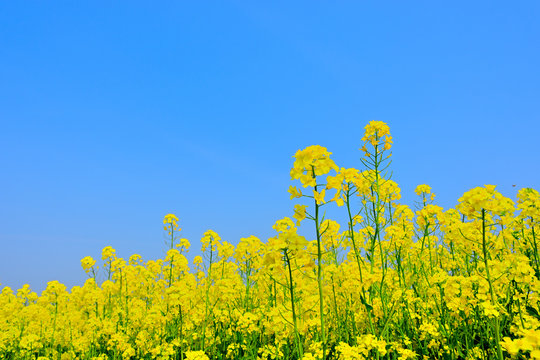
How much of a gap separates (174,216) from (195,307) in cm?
191

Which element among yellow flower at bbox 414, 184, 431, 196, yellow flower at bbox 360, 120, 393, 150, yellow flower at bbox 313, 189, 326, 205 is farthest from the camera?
yellow flower at bbox 414, 184, 431, 196

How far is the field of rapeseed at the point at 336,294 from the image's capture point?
2863mm

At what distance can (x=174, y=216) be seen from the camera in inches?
278

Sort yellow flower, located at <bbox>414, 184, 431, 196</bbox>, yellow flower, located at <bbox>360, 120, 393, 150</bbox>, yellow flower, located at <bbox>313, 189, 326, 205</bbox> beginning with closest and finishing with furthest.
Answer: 1. yellow flower, located at <bbox>313, 189, 326, 205</bbox>
2. yellow flower, located at <bbox>360, 120, 393, 150</bbox>
3. yellow flower, located at <bbox>414, 184, 431, 196</bbox>

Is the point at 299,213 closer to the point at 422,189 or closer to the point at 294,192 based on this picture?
the point at 294,192


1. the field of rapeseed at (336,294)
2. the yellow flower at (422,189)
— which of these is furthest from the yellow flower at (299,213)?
the yellow flower at (422,189)

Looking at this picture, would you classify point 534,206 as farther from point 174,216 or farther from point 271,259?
point 174,216

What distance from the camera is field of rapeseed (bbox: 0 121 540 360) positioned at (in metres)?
2.86

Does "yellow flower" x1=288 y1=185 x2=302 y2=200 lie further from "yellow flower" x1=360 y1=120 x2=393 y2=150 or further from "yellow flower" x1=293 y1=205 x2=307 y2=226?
"yellow flower" x1=360 y1=120 x2=393 y2=150

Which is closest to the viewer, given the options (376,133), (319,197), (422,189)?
(319,197)

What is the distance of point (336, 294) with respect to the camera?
5.19 m

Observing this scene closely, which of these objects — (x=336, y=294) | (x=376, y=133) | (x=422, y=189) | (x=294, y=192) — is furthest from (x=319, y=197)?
(x=422, y=189)

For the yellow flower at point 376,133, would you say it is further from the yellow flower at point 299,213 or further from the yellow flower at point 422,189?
the yellow flower at point 422,189

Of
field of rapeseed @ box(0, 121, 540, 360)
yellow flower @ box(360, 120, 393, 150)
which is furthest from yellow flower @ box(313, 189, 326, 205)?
yellow flower @ box(360, 120, 393, 150)
